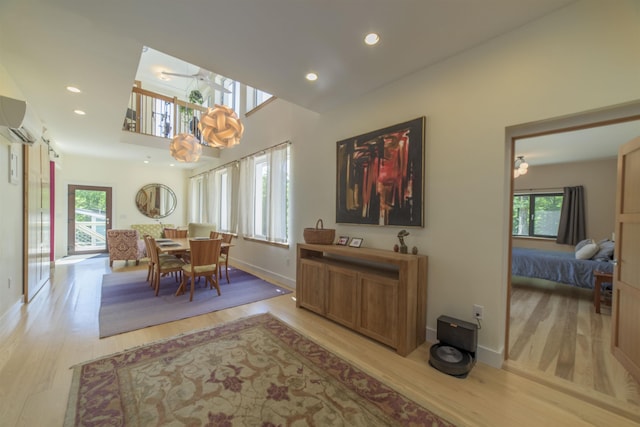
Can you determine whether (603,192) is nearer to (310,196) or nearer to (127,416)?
(310,196)

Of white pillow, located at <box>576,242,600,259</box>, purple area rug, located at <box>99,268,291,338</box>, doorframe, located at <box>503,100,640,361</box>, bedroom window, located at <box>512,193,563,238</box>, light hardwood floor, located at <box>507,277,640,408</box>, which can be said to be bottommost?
purple area rug, located at <box>99,268,291,338</box>

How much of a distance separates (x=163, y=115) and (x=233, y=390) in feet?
23.1

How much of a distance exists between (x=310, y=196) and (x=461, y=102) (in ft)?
7.56

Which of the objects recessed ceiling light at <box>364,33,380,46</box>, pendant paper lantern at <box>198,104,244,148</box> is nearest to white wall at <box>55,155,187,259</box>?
pendant paper lantern at <box>198,104,244,148</box>

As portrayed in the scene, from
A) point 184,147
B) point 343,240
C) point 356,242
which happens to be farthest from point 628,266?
point 184,147

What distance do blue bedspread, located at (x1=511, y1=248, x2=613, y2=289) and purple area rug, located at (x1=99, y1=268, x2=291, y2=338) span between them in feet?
13.1

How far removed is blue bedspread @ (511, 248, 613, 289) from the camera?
13.0ft

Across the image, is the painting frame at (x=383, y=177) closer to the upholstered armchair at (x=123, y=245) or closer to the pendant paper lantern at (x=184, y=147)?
the pendant paper lantern at (x=184, y=147)

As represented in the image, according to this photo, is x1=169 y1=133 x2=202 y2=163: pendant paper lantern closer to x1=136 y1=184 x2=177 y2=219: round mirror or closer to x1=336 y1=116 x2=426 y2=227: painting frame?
x1=336 y1=116 x2=426 y2=227: painting frame

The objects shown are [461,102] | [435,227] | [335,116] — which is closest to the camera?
[461,102]

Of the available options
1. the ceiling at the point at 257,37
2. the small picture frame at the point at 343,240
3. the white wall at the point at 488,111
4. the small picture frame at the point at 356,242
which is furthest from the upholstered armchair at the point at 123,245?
the white wall at the point at 488,111

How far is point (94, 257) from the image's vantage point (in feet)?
22.6

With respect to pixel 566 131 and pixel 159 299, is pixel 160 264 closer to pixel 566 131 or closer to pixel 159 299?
pixel 159 299

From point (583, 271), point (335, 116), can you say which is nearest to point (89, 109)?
point (335, 116)
